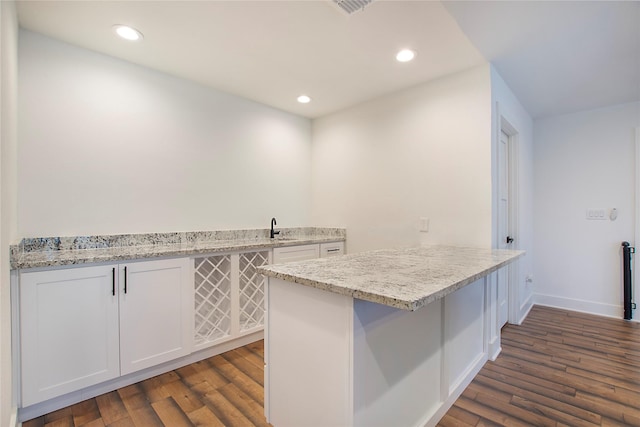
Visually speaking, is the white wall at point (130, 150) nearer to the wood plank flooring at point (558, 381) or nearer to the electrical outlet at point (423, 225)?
the electrical outlet at point (423, 225)

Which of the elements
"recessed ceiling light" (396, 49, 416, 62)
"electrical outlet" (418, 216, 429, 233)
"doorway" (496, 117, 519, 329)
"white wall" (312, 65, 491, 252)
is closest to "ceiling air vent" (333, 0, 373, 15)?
"recessed ceiling light" (396, 49, 416, 62)

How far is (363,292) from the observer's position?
1.03 metres

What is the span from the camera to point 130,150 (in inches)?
95.2

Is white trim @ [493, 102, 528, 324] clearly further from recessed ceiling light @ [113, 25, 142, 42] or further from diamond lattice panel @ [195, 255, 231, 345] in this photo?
recessed ceiling light @ [113, 25, 142, 42]

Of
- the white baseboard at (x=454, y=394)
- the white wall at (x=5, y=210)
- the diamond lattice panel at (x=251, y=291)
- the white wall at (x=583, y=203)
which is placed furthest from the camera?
the white wall at (x=583, y=203)

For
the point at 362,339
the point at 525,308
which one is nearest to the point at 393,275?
the point at 362,339

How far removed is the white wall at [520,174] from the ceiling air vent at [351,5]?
1339 millimetres

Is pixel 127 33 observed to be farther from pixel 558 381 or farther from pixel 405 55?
pixel 558 381

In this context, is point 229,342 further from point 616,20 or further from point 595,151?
point 595,151

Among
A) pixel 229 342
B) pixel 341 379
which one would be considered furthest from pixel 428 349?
pixel 229 342

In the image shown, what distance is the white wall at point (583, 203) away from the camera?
334 cm

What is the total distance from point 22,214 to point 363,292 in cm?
231

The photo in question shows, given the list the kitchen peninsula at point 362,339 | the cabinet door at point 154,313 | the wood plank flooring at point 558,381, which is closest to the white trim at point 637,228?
the wood plank flooring at point 558,381

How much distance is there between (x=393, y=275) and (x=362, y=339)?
1.00 ft
